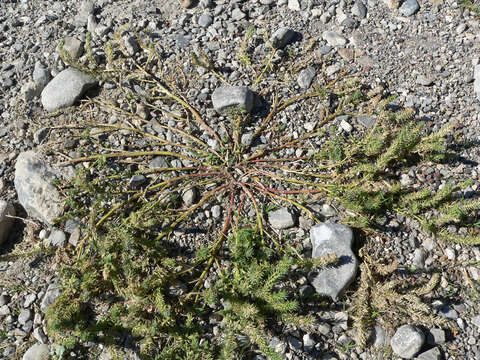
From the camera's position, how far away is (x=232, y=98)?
400cm

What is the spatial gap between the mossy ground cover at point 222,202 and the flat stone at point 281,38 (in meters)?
0.08

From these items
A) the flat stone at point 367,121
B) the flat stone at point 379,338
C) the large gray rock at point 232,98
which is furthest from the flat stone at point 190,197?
the flat stone at point 379,338

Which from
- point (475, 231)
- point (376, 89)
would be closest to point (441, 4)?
point (376, 89)

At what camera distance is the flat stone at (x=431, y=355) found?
3008 millimetres

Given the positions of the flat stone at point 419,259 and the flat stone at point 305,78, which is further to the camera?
the flat stone at point 305,78

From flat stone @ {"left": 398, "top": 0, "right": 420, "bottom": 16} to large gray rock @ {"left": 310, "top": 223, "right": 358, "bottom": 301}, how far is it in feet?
8.50

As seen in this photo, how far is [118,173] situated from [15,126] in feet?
4.09

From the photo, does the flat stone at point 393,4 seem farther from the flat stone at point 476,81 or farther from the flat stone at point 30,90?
the flat stone at point 30,90

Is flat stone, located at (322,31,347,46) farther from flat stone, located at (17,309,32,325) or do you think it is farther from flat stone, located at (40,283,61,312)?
flat stone, located at (17,309,32,325)

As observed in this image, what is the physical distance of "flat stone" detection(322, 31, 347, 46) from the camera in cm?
448

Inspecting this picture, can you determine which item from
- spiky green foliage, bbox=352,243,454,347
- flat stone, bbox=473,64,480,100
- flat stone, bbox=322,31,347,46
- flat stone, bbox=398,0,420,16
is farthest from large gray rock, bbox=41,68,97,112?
flat stone, bbox=473,64,480,100

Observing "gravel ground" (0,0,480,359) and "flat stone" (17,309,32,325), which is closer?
"gravel ground" (0,0,480,359)

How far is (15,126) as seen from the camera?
4.24 meters

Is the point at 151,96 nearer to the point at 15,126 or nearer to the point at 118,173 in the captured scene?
the point at 118,173
